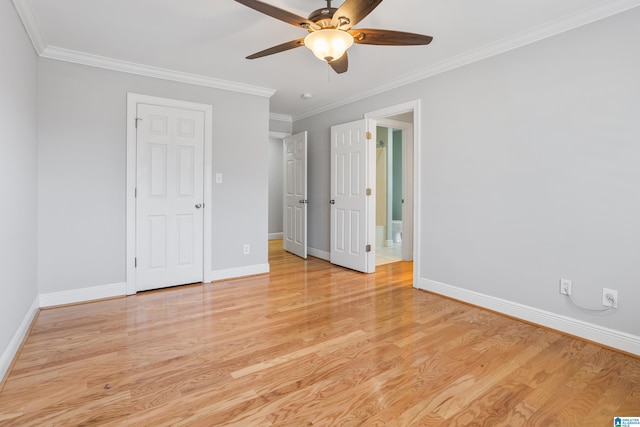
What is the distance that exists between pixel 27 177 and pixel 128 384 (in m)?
1.88

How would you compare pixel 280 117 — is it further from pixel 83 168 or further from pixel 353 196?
pixel 83 168

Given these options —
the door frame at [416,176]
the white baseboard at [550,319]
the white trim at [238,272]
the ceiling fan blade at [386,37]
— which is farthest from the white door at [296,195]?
the ceiling fan blade at [386,37]

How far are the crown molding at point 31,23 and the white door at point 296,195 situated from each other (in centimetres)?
313

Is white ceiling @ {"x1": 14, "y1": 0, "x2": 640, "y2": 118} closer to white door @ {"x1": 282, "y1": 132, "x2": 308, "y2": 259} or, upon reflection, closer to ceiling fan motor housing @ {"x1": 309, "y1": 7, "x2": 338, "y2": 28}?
ceiling fan motor housing @ {"x1": 309, "y1": 7, "x2": 338, "y2": 28}

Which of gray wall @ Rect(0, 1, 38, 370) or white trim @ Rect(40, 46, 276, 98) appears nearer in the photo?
gray wall @ Rect(0, 1, 38, 370)

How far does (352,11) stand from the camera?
70.1 inches

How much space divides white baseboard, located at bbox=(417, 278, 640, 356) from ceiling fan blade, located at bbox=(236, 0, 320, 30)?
268 cm

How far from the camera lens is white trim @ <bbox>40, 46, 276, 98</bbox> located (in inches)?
118

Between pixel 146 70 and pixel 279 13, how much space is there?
2.27m

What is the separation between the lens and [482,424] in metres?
1.54

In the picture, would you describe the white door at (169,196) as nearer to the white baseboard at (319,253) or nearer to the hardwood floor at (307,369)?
the hardwood floor at (307,369)

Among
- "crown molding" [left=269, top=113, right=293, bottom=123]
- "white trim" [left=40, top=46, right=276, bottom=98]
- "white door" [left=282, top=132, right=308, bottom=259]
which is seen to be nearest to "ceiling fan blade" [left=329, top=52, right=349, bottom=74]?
"white trim" [left=40, top=46, right=276, bottom=98]

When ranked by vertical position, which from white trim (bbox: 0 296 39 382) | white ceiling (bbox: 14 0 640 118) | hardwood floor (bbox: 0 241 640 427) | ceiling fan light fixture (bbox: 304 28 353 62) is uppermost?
white ceiling (bbox: 14 0 640 118)

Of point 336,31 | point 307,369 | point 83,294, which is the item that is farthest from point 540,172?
point 83,294
